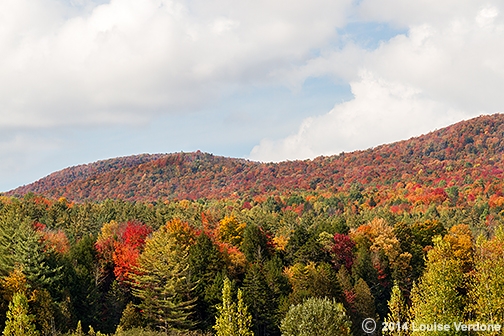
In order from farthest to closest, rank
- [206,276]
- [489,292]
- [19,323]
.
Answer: [206,276] → [19,323] → [489,292]

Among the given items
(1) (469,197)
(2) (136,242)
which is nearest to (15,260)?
(2) (136,242)

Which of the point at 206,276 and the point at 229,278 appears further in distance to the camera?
the point at 229,278

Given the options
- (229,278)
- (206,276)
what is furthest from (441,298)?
(206,276)

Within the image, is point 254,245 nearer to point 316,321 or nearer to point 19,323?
point 316,321

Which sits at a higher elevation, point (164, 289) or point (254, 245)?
point (254, 245)

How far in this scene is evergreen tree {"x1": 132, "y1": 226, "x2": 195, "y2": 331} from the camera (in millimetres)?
55469

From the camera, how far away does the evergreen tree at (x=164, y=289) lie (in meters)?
55.5

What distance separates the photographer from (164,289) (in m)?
56.1

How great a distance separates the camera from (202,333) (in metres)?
56.9

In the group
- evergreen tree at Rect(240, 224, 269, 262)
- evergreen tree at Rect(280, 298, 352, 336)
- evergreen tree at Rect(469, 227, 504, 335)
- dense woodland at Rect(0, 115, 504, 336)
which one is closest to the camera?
evergreen tree at Rect(469, 227, 504, 335)

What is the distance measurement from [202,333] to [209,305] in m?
4.06

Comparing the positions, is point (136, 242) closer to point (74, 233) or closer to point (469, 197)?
point (74, 233)

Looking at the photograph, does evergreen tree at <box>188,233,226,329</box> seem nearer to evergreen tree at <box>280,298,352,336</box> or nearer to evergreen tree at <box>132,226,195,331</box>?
evergreen tree at <box>132,226,195,331</box>

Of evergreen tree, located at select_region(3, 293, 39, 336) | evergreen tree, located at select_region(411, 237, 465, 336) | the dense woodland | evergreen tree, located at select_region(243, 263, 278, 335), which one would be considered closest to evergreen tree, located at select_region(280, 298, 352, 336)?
the dense woodland
